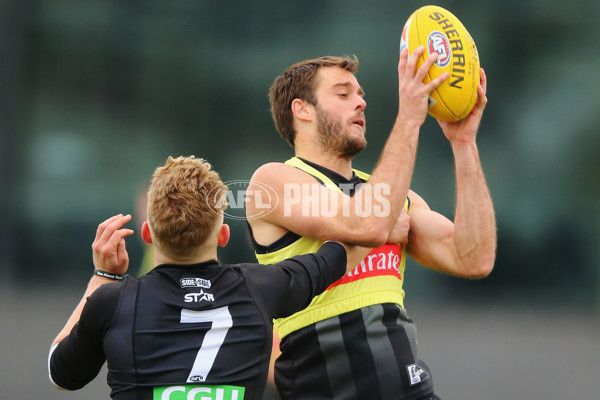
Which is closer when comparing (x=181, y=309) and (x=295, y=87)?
(x=181, y=309)

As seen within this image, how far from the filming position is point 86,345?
103 inches

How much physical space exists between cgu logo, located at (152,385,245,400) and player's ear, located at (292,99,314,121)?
1.62 m

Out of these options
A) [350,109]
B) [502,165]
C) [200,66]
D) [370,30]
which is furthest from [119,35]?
[350,109]

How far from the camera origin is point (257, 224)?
Result: 3621 millimetres

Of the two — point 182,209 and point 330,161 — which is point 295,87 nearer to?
point 330,161

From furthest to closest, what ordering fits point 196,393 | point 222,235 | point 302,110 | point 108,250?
1. point 302,110
2. point 222,235
3. point 108,250
4. point 196,393

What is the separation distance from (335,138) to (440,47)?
67cm

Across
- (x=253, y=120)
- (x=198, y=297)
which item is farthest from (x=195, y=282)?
(x=253, y=120)

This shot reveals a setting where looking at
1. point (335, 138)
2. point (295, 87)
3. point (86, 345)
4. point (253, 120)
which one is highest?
point (253, 120)

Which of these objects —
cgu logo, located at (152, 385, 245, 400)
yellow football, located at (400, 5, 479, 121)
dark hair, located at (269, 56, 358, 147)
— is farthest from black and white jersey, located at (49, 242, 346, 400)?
dark hair, located at (269, 56, 358, 147)

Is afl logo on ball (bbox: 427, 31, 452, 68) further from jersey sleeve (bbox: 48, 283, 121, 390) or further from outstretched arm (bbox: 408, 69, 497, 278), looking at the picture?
jersey sleeve (bbox: 48, 283, 121, 390)

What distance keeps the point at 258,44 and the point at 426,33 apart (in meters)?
10.2

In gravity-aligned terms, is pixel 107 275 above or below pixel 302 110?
below

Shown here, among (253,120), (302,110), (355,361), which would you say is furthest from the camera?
(253,120)
